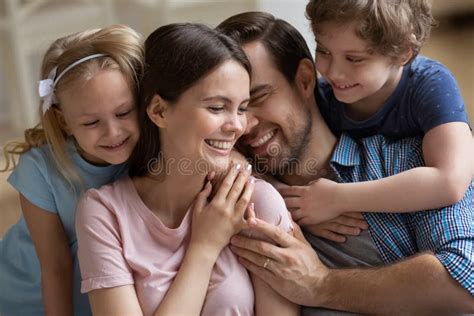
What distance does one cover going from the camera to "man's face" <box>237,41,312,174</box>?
1.74m

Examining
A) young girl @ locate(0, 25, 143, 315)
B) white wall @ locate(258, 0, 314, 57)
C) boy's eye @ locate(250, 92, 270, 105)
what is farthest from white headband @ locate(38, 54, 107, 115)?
white wall @ locate(258, 0, 314, 57)

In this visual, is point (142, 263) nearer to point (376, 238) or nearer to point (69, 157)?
point (69, 157)

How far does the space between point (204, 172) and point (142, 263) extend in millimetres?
252

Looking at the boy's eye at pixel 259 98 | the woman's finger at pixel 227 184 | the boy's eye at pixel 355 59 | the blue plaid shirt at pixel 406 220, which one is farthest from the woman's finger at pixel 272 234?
the boy's eye at pixel 355 59

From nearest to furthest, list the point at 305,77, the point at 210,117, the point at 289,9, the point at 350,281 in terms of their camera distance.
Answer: the point at 210,117, the point at 350,281, the point at 305,77, the point at 289,9

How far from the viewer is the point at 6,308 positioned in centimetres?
192

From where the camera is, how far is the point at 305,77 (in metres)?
1.83

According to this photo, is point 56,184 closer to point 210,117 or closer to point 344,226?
point 210,117

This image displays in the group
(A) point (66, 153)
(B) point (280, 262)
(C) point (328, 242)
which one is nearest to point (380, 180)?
(C) point (328, 242)

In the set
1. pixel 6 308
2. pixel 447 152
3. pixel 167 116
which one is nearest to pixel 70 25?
pixel 6 308

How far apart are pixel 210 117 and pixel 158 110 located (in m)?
0.13

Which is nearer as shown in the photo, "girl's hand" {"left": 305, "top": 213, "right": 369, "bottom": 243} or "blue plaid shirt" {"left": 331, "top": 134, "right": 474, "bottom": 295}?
"blue plaid shirt" {"left": 331, "top": 134, "right": 474, "bottom": 295}

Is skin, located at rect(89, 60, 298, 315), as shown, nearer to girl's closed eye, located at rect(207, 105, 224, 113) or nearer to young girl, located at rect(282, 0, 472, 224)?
girl's closed eye, located at rect(207, 105, 224, 113)

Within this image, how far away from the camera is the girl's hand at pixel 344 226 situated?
1703 millimetres
